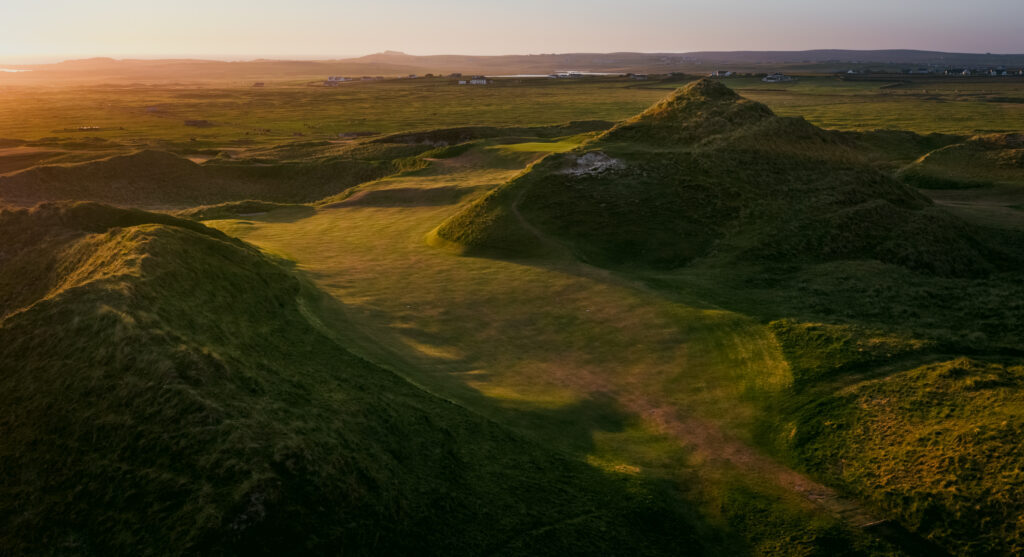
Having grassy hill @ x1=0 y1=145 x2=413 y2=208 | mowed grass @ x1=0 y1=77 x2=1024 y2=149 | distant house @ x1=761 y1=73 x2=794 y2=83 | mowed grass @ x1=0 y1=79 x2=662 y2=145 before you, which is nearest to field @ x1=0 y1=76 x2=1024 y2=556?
grassy hill @ x1=0 y1=145 x2=413 y2=208

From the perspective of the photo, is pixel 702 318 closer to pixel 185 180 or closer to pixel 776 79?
pixel 185 180

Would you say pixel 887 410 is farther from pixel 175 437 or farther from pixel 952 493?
pixel 175 437

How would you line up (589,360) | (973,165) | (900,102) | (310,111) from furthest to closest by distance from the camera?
(310,111) → (900,102) → (973,165) → (589,360)

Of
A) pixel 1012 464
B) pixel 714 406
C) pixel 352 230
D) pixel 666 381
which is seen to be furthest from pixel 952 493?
pixel 352 230

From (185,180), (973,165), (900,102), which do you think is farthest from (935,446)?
(900,102)

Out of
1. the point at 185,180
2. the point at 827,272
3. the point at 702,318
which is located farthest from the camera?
the point at 185,180

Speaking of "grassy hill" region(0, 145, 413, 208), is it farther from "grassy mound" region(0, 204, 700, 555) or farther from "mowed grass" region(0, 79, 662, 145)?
→ "grassy mound" region(0, 204, 700, 555)
